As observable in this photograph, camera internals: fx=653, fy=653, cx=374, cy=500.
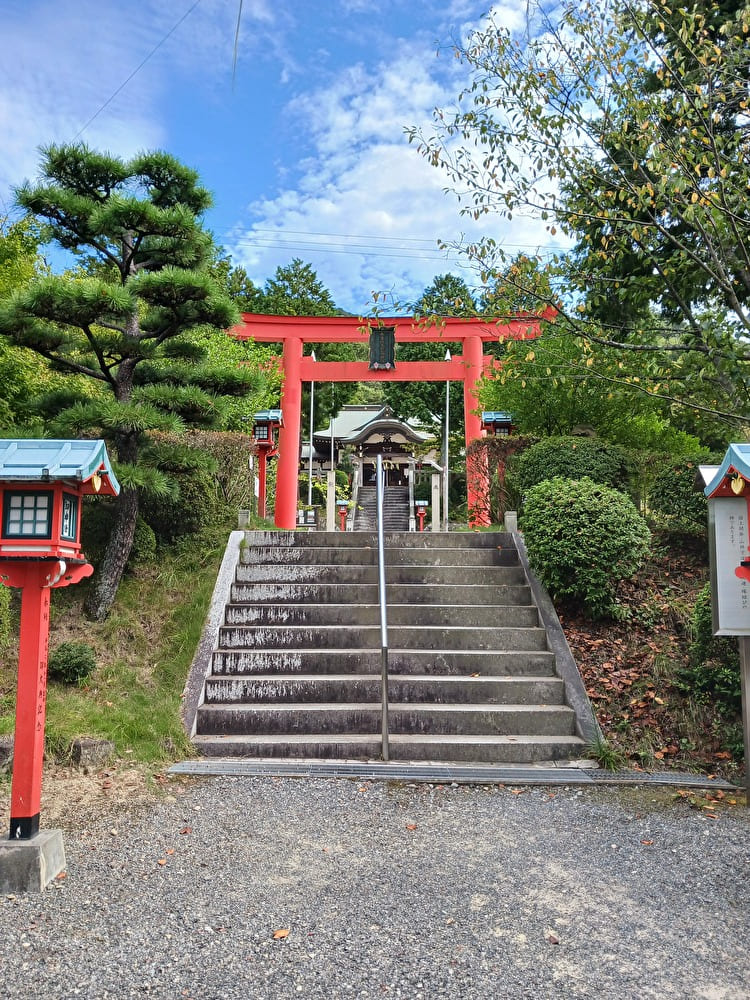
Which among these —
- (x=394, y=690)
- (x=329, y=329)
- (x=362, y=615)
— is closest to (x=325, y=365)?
(x=329, y=329)

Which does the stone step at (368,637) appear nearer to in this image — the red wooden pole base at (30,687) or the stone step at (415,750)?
the stone step at (415,750)

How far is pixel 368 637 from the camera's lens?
5.24m

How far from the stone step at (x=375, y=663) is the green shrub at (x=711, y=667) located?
97 cm

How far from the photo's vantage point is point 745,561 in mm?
3266

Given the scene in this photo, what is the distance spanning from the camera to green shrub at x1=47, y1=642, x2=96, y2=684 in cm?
468

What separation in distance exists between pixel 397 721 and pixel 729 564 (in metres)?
2.32

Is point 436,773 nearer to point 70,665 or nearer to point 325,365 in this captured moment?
A: point 70,665

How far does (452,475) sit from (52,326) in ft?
66.1

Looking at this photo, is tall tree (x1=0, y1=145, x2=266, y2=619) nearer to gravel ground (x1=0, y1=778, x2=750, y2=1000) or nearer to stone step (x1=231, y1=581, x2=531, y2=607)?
stone step (x1=231, y1=581, x2=531, y2=607)

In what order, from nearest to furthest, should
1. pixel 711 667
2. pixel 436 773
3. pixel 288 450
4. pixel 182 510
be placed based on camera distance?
pixel 436 773
pixel 711 667
pixel 182 510
pixel 288 450

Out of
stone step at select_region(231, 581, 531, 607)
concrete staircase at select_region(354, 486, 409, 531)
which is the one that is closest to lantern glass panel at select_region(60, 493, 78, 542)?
stone step at select_region(231, 581, 531, 607)

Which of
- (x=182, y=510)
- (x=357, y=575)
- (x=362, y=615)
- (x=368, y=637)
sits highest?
(x=182, y=510)

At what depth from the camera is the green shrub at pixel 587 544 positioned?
5055 mm

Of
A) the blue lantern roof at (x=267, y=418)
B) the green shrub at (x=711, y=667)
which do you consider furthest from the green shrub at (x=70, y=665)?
the blue lantern roof at (x=267, y=418)
